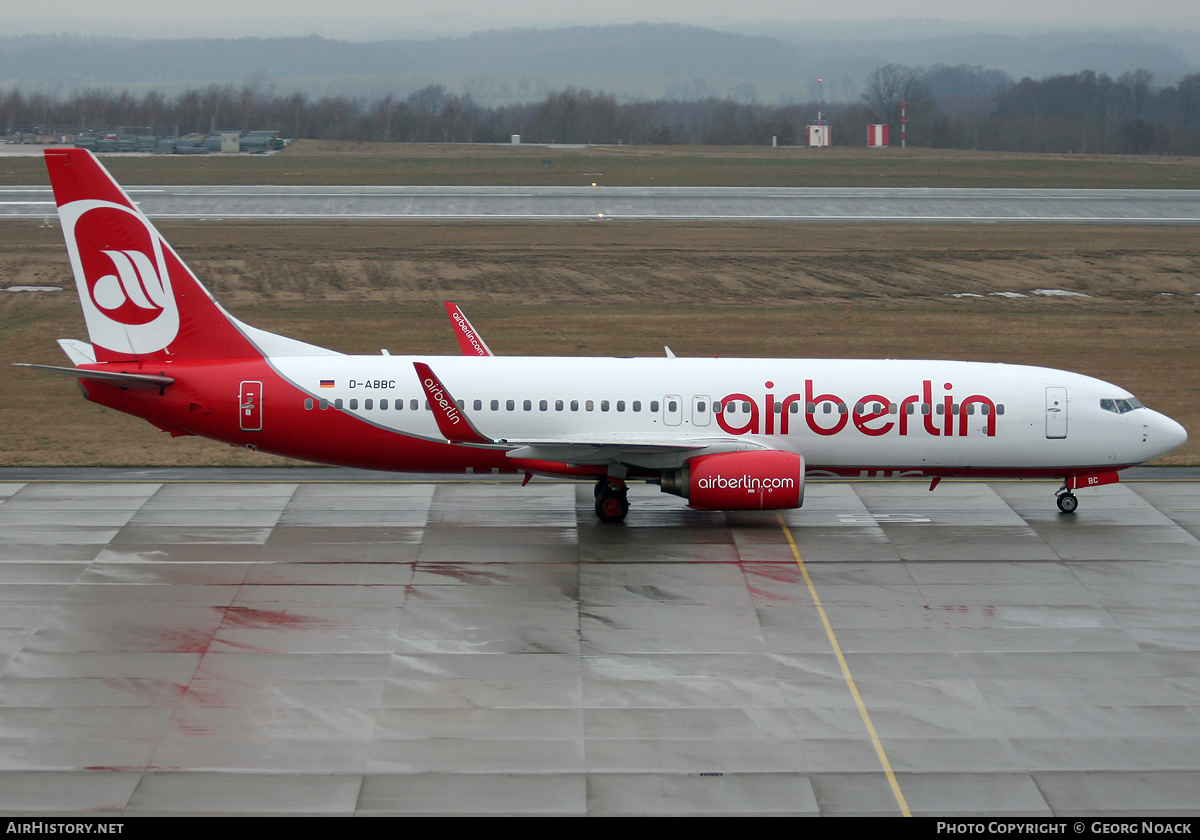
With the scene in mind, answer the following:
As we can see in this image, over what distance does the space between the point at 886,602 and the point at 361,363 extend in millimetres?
13491

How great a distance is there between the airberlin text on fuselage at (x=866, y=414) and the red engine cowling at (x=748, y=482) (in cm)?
130

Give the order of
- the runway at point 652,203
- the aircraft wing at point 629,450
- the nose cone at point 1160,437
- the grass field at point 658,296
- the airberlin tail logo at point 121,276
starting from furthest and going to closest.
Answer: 1. the runway at point 652,203
2. the grass field at point 658,296
3. the nose cone at point 1160,437
4. the airberlin tail logo at point 121,276
5. the aircraft wing at point 629,450

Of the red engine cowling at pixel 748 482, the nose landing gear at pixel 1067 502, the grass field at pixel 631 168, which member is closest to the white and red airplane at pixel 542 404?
the red engine cowling at pixel 748 482

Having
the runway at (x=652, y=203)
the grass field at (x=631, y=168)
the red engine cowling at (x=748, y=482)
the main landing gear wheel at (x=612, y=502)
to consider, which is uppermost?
the grass field at (x=631, y=168)

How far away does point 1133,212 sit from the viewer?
92188 millimetres

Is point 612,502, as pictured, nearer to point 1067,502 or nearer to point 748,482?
point 748,482

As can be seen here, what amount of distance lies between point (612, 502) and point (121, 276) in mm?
12741

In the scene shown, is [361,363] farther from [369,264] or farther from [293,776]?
[369,264]

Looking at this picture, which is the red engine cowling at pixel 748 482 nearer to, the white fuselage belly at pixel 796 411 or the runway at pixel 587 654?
the runway at pixel 587 654

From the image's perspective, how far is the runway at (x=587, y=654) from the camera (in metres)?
16.8

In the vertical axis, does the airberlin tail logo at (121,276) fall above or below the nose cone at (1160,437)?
above

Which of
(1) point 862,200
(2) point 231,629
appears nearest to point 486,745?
(2) point 231,629

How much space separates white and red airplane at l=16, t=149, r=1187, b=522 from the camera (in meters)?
27.9

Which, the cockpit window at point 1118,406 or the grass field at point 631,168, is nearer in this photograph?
the cockpit window at point 1118,406
